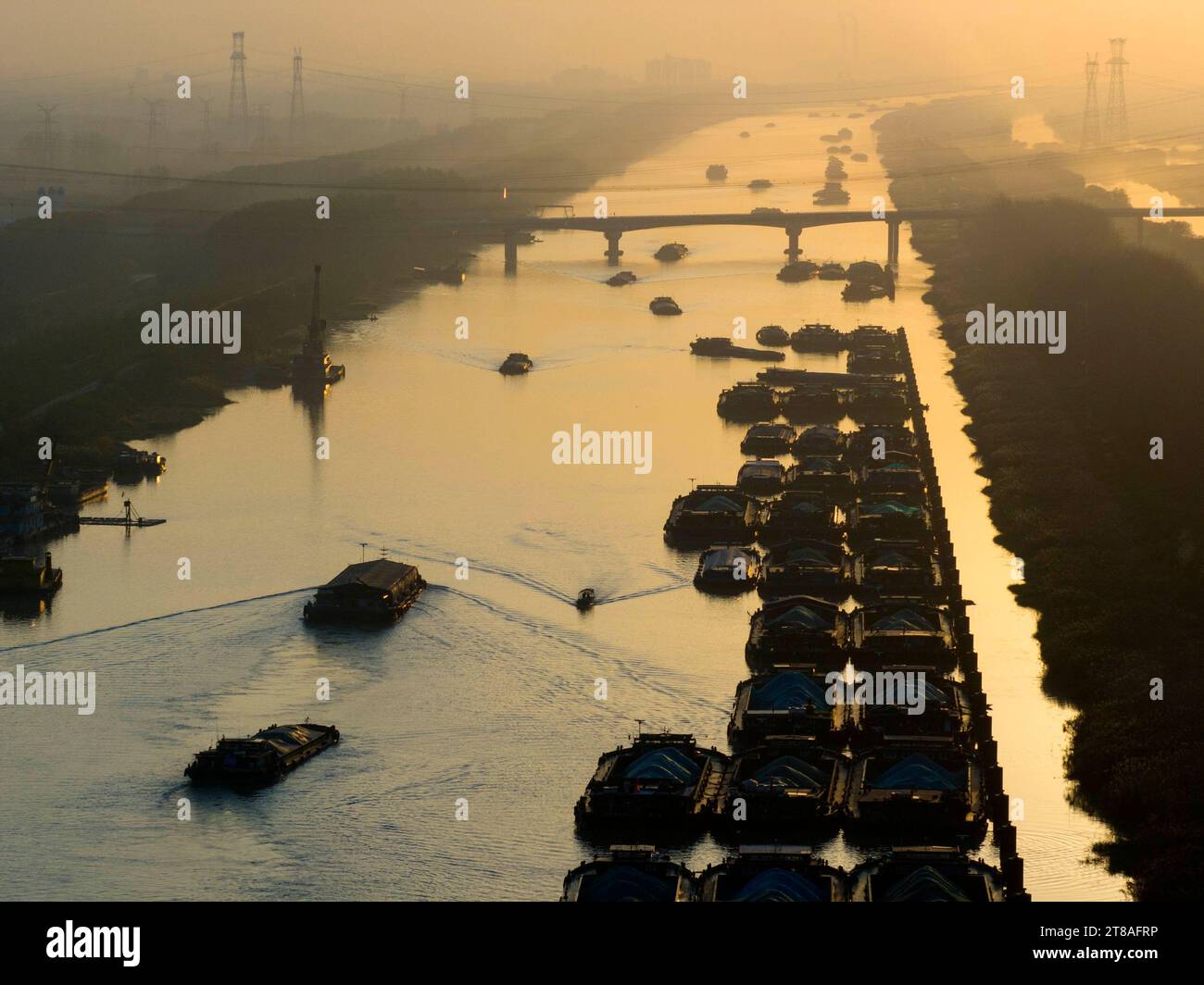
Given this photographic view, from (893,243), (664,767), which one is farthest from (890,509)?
(893,243)

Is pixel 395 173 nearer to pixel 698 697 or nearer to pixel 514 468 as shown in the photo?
pixel 514 468

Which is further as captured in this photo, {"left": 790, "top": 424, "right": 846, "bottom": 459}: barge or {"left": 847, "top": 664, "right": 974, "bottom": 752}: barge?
{"left": 790, "top": 424, "right": 846, "bottom": 459}: barge

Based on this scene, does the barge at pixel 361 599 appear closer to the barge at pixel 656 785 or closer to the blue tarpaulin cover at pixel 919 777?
the barge at pixel 656 785

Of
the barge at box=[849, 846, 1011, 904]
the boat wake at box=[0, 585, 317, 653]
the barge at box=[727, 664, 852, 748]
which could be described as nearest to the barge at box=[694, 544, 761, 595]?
the barge at box=[727, 664, 852, 748]

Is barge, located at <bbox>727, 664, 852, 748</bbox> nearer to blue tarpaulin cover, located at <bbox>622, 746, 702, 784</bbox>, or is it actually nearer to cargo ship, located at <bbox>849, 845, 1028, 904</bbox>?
blue tarpaulin cover, located at <bbox>622, 746, 702, 784</bbox>

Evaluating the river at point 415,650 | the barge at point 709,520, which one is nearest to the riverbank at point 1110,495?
→ the river at point 415,650

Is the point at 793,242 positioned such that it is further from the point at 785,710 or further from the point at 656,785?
the point at 656,785
